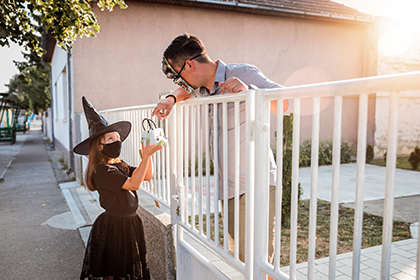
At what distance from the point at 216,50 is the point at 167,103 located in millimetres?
7929

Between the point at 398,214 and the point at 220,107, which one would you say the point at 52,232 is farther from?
the point at 398,214

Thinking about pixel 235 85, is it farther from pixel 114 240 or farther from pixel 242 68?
pixel 114 240

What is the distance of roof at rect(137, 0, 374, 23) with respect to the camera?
9.23 meters

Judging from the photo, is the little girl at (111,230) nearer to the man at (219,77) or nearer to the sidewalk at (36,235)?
the man at (219,77)

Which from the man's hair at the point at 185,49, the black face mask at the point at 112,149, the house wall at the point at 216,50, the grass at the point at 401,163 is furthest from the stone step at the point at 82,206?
the grass at the point at 401,163

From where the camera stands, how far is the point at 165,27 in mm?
9188

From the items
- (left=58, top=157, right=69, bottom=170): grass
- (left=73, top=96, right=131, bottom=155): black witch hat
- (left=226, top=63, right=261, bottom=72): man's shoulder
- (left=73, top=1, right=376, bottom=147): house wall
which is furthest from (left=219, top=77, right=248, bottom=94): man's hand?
(left=58, top=157, right=69, bottom=170): grass

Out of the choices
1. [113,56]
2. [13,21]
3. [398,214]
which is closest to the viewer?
[13,21]

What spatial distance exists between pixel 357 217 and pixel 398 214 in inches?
190

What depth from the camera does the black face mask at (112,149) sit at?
2.60m

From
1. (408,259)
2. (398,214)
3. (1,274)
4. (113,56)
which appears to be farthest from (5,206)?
(398,214)

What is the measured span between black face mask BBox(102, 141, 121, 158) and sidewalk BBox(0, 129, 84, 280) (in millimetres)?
1606

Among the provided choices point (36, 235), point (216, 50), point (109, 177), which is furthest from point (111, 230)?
point (216, 50)

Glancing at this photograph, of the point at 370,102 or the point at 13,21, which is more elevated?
the point at 13,21
